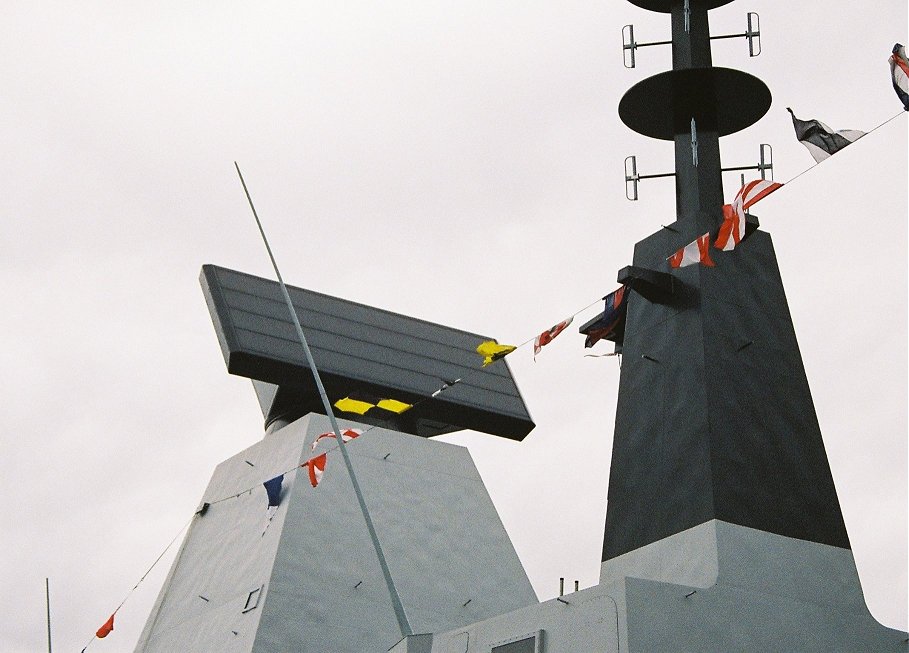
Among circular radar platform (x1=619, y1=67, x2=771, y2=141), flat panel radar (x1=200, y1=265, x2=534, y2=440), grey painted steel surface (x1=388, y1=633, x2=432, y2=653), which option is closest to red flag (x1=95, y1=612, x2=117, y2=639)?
flat panel radar (x1=200, y1=265, x2=534, y2=440)

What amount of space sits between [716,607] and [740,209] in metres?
4.16

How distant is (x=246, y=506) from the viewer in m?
21.4

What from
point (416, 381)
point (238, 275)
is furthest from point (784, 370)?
point (238, 275)

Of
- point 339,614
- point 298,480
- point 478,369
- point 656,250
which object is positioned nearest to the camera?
point 656,250

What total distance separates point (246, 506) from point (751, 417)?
35.1 feet

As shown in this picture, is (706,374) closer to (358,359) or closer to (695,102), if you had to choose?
(695,102)

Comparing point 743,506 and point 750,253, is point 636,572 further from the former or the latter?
point 750,253

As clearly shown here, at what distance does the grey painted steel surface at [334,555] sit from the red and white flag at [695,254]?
870cm

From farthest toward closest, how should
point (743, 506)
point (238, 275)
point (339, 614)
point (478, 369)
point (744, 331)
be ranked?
point (478, 369), point (238, 275), point (339, 614), point (744, 331), point (743, 506)

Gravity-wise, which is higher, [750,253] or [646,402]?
[750,253]

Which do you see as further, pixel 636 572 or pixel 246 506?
pixel 246 506

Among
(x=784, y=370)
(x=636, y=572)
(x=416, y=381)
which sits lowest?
(x=636, y=572)

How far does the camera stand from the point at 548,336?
15117 millimetres

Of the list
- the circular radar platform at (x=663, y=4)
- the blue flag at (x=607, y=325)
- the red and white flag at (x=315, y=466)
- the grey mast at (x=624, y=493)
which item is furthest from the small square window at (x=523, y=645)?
the circular radar platform at (x=663, y=4)
